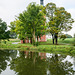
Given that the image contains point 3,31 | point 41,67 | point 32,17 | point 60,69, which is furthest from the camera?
point 3,31

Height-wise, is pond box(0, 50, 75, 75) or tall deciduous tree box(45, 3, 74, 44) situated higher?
tall deciduous tree box(45, 3, 74, 44)

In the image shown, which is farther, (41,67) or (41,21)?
(41,21)

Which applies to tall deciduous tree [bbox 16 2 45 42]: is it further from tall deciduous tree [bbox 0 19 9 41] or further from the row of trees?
tall deciduous tree [bbox 0 19 9 41]

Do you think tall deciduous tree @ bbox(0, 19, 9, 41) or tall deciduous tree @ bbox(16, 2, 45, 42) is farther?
tall deciduous tree @ bbox(0, 19, 9, 41)

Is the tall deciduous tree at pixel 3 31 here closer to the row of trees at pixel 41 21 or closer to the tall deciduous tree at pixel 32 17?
the row of trees at pixel 41 21

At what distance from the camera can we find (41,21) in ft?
112

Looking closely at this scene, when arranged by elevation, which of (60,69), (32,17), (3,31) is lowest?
(60,69)

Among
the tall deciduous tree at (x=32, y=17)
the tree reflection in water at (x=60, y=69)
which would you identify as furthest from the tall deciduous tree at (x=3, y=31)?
the tree reflection in water at (x=60, y=69)

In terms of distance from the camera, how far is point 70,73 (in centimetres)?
982

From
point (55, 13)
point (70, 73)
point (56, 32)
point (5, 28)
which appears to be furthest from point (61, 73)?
point (5, 28)

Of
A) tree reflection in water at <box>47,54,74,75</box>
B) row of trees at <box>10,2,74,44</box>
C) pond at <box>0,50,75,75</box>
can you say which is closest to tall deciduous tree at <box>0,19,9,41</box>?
row of trees at <box>10,2,74,44</box>

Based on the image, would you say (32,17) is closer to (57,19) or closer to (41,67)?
(57,19)

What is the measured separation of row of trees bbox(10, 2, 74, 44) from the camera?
3244cm

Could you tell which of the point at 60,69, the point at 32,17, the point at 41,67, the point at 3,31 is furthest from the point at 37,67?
the point at 3,31
